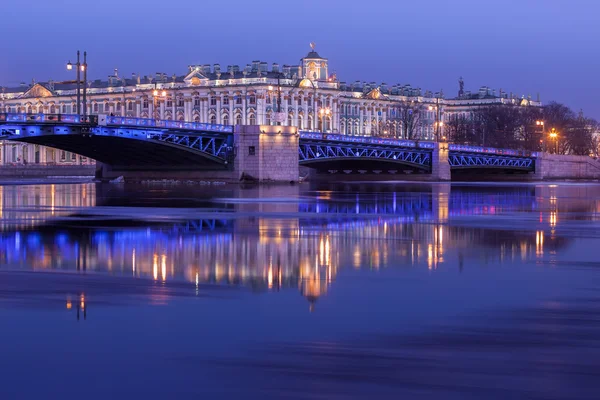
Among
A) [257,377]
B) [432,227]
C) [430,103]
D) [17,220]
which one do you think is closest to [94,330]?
[257,377]

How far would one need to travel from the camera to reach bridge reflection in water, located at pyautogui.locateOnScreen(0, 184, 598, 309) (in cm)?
1578

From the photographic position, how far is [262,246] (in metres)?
20.3

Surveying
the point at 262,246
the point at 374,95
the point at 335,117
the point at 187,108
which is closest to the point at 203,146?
the point at 262,246

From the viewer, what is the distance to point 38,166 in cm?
14325

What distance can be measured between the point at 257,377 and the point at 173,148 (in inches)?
2700

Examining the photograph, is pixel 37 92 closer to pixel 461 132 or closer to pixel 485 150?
pixel 461 132

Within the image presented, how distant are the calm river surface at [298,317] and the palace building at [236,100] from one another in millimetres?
130050

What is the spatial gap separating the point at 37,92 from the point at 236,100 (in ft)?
117

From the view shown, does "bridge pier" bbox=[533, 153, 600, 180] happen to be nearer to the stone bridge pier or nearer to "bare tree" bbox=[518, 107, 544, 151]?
"bare tree" bbox=[518, 107, 544, 151]

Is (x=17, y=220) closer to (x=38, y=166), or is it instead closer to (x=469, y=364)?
(x=469, y=364)

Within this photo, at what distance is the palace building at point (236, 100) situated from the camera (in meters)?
157

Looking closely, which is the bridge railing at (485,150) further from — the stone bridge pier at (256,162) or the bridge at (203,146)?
the stone bridge pier at (256,162)

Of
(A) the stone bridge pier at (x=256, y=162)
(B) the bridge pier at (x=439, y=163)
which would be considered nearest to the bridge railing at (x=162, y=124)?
(A) the stone bridge pier at (x=256, y=162)

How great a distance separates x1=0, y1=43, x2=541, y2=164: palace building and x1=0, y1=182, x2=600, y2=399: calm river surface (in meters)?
130
